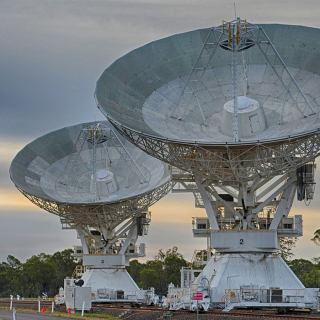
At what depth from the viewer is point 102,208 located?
172 ft

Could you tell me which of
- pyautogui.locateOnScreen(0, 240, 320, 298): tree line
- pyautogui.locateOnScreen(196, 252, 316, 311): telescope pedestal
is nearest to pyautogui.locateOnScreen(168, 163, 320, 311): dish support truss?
pyautogui.locateOnScreen(196, 252, 316, 311): telescope pedestal

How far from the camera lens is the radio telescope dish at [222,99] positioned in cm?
3519

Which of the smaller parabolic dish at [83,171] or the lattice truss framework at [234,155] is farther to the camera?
the smaller parabolic dish at [83,171]

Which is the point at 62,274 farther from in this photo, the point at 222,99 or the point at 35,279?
the point at 222,99

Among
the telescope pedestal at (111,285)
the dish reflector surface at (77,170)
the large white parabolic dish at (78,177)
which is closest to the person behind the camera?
the large white parabolic dish at (78,177)

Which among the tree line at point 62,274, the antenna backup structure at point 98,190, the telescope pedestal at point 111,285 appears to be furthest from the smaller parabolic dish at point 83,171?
the tree line at point 62,274

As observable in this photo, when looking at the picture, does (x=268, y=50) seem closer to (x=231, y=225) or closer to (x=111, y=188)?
(x=231, y=225)

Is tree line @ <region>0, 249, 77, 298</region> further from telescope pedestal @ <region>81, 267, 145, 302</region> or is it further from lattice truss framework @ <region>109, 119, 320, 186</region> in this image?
lattice truss framework @ <region>109, 119, 320, 186</region>

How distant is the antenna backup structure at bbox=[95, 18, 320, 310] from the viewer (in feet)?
117

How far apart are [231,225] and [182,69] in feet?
30.1

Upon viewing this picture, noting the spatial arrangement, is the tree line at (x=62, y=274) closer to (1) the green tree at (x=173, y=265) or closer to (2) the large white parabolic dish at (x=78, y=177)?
(1) the green tree at (x=173, y=265)

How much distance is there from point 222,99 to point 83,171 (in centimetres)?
1896

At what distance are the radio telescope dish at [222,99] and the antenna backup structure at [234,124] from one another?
5 cm

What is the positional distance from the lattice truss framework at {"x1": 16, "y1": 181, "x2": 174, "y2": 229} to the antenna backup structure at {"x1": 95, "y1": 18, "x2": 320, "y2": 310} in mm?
10453
